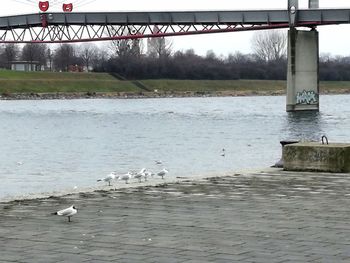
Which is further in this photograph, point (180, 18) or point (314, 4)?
point (180, 18)

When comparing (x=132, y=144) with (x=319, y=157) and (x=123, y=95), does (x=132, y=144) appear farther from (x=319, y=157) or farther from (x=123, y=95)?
(x=123, y=95)

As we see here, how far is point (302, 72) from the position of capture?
95.6 metres

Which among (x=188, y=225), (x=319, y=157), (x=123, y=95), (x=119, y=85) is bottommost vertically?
(x=123, y=95)

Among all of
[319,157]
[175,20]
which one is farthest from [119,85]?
[319,157]

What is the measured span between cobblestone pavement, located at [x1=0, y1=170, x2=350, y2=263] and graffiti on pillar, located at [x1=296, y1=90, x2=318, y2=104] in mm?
79463

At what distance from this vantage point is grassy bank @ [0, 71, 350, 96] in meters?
160

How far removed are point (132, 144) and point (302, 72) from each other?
49.2 meters

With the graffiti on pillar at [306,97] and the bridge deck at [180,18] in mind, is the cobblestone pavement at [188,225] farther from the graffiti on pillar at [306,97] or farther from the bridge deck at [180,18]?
the bridge deck at [180,18]

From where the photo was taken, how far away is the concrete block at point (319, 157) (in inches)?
741

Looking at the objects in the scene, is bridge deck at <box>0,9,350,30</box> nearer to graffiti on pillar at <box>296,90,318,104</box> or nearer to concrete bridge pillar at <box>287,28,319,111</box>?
concrete bridge pillar at <box>287,28,319,111</box>

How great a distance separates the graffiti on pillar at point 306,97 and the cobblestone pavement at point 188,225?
79463mm

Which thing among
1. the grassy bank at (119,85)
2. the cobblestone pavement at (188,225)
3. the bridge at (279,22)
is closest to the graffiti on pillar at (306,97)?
the bridge at (279,22)

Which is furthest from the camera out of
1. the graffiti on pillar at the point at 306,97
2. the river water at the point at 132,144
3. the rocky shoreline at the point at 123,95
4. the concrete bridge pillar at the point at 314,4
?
the rocky shoreline at the point at 123,95

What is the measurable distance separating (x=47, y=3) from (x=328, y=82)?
318 feet
